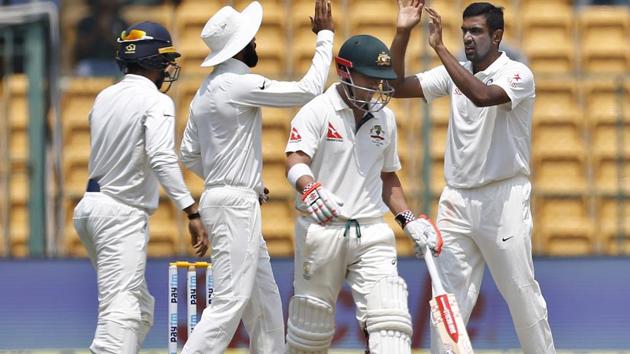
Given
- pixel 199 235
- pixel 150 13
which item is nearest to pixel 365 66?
pixel 199 235

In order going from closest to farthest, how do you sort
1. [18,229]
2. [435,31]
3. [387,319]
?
[387,319] → [435,31] → [18,229]

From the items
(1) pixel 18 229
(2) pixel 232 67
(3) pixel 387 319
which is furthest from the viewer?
Result: (1) pixel 18 229

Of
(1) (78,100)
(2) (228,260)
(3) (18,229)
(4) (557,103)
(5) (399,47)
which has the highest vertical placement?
(5) (399,47)

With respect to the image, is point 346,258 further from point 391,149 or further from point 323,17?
point 323,17

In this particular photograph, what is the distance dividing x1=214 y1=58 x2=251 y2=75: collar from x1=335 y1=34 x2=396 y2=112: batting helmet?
2.21ft

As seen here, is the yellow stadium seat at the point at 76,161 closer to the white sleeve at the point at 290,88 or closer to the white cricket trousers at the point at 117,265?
the white cricket trousers at the point at 117,265

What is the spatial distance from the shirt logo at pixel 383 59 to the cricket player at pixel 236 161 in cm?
47

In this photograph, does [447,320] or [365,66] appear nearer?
[447,320]

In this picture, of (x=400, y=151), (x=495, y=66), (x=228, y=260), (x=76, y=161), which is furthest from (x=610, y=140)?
(x=228, y=260)

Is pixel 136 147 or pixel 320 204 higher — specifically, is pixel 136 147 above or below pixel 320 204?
below

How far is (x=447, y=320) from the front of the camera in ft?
21.6

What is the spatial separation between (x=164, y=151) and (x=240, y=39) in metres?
0.64

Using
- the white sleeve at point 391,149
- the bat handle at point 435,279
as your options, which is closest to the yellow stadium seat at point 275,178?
the white sleeve at point 391,149

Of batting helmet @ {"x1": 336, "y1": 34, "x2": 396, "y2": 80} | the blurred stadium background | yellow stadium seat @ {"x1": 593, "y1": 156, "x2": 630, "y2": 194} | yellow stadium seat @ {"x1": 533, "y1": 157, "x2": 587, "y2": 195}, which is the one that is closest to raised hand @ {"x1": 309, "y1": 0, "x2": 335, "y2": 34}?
batting helmet @ {"x1": 336, "y1": 34, "x2": 396, "y2": 80}
